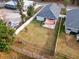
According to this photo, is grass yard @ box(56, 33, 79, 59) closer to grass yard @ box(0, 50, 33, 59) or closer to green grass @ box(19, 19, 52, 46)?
green grass @ box(19, 19, 52, 46)

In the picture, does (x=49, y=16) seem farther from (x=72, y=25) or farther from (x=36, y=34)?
(x=36, y=34)

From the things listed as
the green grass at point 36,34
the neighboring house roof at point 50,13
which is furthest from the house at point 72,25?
the neighboring house roof at point 50,13

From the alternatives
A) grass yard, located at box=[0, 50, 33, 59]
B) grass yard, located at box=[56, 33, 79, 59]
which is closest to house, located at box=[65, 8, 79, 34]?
grass yard, located at box=[56, 33, 79, 59]

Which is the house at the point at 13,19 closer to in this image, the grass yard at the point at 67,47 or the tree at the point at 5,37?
the grass yard at the point at 67,47

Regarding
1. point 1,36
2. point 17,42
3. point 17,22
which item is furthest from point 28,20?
point 1,36

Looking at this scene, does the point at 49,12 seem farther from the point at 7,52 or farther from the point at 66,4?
the point at 7,52
